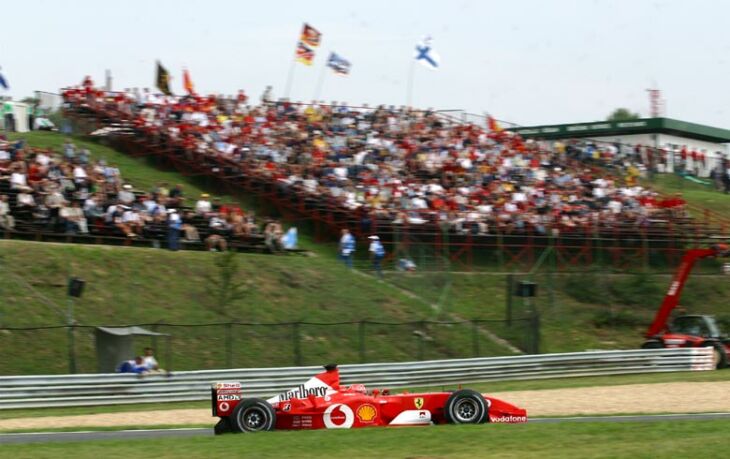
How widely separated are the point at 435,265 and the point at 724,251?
8206 mm

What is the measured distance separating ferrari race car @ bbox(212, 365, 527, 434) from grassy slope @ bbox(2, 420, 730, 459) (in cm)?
54

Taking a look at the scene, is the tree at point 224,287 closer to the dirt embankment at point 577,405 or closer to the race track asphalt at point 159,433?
the dirt embankment at point 577,405

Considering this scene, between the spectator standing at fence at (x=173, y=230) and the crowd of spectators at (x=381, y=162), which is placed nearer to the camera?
the spectator standing at fence at (x=173, y=230)

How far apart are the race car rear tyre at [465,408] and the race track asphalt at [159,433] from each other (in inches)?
45.9

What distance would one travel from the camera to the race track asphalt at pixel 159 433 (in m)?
15.2

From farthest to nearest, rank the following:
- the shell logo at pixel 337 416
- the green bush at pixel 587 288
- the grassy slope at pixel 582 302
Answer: the green bush at pixel 587 288, the grassy slope at pixel 582 302, the shell logo at pixel 337 416

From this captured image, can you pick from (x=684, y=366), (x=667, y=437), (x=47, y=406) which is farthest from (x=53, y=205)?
(x=667, y=437)

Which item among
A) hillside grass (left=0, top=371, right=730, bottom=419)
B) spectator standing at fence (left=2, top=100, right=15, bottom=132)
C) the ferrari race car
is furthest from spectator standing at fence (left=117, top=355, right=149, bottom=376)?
spectator standing at fence (left=2, top=100, right=15, bottom=132)

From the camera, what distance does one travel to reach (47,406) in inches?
825

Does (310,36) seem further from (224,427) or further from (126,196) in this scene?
(224,427)

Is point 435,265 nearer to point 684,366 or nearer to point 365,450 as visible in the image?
point 684,366

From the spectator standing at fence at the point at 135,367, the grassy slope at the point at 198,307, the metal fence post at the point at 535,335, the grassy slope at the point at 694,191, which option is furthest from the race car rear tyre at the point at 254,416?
the grassy slope at the point at 694,191

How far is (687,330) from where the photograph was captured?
31188 mm

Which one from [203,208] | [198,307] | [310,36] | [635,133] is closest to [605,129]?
[635,133]
